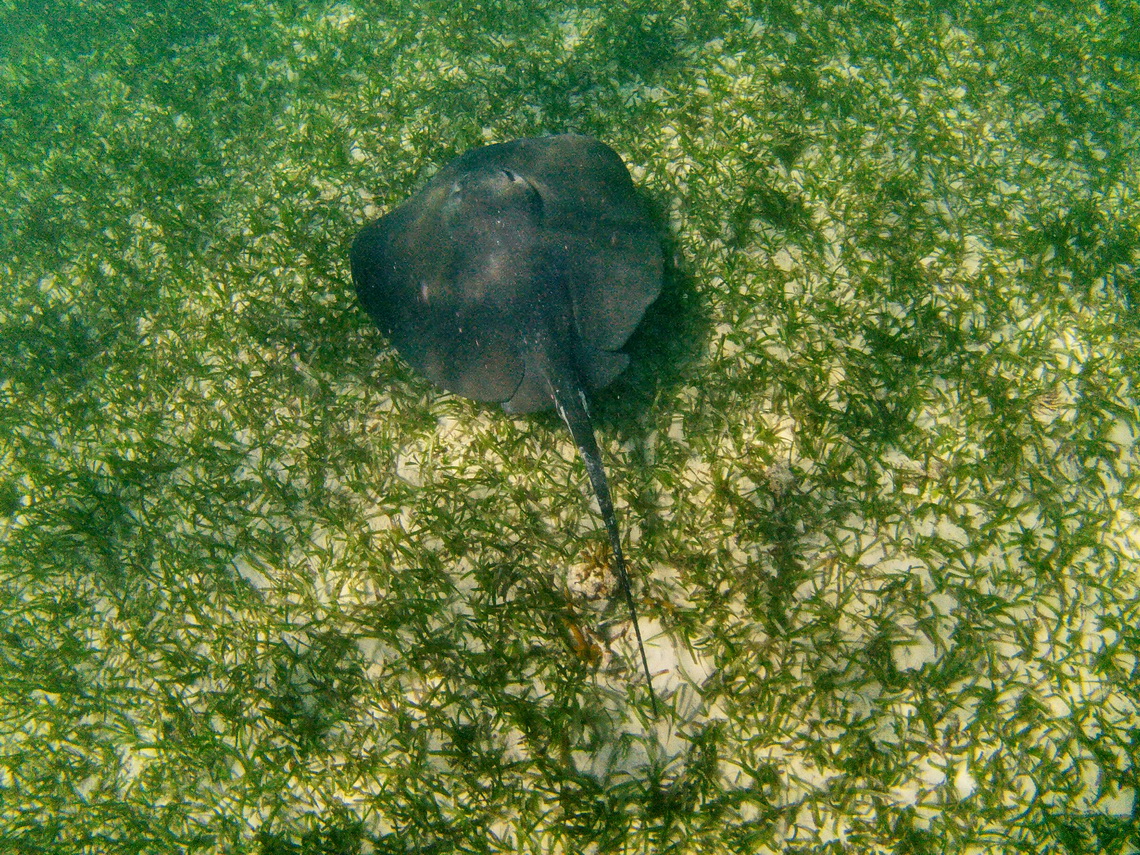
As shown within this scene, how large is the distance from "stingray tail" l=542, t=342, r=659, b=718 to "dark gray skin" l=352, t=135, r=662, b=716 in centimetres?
1

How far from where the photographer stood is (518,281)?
3564 mm

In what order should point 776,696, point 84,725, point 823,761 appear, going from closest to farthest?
1. point 823,761
2. point 776,696
3. point 84,725

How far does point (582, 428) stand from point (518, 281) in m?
1.14

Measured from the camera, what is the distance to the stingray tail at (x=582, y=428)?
9.68 feet

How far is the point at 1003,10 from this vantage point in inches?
247

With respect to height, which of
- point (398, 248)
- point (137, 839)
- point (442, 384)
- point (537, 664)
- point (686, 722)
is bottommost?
point (137, 839)

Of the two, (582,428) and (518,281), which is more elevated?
(518,281)

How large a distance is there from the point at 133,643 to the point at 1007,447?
6.43 metres

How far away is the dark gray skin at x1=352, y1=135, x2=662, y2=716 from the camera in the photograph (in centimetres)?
353

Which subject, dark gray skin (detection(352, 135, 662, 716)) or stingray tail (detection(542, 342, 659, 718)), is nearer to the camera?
stingray tail (detection(542, 342, 659, 718))

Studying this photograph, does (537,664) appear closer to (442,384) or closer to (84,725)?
(442,384)

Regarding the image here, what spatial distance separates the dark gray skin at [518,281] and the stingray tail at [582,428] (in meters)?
0.01

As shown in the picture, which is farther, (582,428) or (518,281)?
(518,281)

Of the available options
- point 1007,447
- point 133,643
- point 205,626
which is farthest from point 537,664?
point 1007,447
